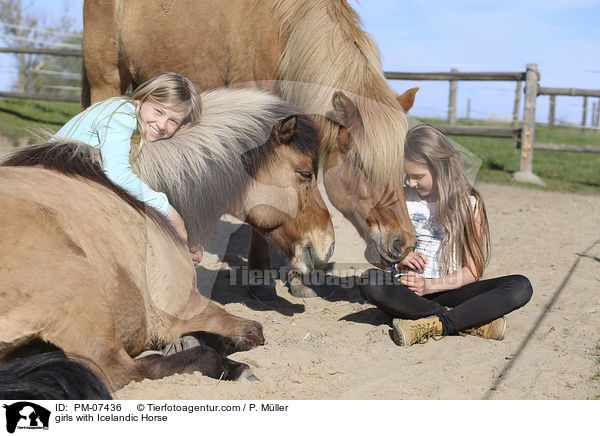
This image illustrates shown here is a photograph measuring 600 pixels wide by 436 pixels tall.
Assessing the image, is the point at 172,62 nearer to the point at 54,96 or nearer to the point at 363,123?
the point at 363,123

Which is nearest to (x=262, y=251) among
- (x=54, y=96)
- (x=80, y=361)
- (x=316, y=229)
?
(x=316, y=229)

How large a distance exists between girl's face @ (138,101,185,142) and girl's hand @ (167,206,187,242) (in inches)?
17.6

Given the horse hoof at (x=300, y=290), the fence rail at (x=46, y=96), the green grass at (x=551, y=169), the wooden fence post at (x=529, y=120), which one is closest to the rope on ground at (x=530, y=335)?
the horse hoof at (x=300, y=290)

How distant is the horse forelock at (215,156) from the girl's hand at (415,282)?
0.90 meters

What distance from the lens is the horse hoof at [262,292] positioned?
4.24m

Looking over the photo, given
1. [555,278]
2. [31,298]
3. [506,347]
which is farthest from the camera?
[555,278]

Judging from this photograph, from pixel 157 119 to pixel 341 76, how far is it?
1.17 metres

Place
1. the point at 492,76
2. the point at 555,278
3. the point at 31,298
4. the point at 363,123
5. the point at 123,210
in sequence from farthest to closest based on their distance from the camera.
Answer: the point at 492,76
the point at 555,278
the point at 363,123
the point at 123,210
the point at 31,298

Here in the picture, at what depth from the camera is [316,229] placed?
320cm

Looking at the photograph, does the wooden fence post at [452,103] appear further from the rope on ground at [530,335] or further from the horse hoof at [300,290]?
the horse hoof at [300,290]

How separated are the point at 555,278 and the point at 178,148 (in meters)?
3.06

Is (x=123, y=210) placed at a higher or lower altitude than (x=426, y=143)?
lower

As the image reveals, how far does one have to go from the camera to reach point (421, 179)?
3.51 metres

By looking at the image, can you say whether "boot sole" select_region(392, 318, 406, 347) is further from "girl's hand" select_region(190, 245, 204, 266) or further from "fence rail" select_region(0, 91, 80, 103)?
"fence rail" select_region(0, 91, 80, 103)
